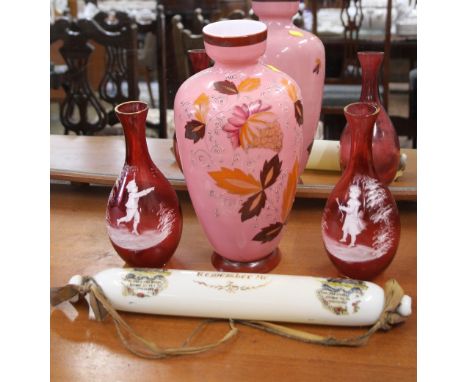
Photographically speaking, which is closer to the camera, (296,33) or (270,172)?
(270,172)

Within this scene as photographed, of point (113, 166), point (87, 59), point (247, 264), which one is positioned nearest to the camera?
point (247, 264)

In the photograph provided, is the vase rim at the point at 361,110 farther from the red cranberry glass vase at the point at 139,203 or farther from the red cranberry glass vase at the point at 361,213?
the red cranberry glass vase at the point at 139,203

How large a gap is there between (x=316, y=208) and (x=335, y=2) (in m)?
1.84

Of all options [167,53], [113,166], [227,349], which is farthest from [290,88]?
[167,53]

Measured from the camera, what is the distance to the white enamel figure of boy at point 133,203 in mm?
761

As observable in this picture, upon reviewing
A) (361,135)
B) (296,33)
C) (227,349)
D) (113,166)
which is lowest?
(227,349)

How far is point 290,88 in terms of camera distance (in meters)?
0.73

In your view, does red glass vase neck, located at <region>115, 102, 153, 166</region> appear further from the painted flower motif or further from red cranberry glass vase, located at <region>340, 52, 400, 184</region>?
red cranberry glass vase, located at <region>340, 52, 400, 184</region>

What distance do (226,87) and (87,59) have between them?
0.98 m

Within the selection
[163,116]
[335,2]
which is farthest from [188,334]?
[335,2]

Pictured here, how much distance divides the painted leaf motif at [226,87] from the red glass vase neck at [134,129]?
9cm

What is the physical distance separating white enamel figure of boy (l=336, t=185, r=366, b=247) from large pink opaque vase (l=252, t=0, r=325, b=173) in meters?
0.20

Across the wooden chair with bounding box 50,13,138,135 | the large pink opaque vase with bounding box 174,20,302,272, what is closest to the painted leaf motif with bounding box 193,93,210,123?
the large pink opaque vase with bounding box 174,20,302,272

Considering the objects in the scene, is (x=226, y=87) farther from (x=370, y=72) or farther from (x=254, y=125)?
(x=370, y=72)
